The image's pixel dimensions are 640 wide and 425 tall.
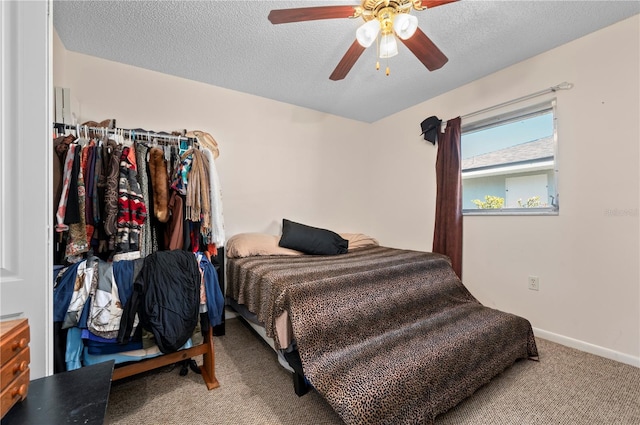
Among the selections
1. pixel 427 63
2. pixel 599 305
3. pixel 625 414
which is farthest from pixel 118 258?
pixel 599 305

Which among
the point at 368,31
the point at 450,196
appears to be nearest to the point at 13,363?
the point at 368,31

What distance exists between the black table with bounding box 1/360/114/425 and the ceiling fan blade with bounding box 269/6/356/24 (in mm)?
1700

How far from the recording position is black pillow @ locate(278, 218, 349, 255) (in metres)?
2.75

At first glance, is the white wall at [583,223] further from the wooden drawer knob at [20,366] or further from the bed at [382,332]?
the wooden drawer knob at [20,366]

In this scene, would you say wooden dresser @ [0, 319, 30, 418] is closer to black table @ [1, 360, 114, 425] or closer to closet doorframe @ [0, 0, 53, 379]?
black table @ [1, 360, 114, 425]

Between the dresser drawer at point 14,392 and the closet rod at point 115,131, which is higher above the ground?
the closet rod at point 115,131

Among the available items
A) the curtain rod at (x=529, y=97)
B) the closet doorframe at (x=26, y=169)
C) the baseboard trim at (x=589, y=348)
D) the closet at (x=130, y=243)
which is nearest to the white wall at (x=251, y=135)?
the closet at (x=130, y=243)

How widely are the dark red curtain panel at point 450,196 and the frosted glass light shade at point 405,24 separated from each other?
5.59 ft

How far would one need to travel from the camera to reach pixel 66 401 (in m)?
0.72

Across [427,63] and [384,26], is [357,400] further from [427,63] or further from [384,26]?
[427,63]

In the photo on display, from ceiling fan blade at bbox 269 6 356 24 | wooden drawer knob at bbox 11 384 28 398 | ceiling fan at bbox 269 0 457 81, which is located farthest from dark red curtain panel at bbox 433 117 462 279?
wooden drawer knob at bbox 11 384 28 398

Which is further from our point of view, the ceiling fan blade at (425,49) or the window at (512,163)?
the window at (512,163)

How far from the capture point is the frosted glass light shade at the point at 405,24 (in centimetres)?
134

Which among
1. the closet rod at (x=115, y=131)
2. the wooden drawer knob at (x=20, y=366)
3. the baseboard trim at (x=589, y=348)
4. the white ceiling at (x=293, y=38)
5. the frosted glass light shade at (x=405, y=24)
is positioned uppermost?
the white ceiling at (x=293, y=38)
